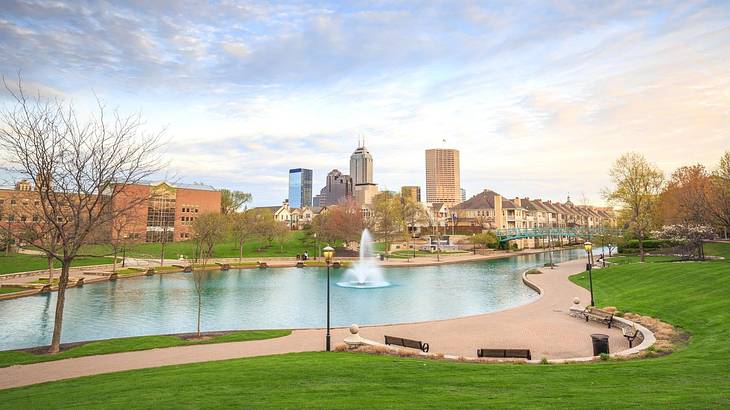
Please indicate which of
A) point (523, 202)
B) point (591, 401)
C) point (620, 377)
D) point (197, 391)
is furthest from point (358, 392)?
point (523, 202)

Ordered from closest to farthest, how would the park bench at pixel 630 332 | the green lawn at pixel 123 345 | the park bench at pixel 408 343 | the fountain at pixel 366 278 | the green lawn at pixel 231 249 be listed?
the park bench at pixel 408 343 < the green lawn at pixel 123 345 < the park bench at pixel 630 332 < the fountain at pixel 366 278 < the green lawn at pixel 231 249

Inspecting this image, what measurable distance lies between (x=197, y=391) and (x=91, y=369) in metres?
7.13

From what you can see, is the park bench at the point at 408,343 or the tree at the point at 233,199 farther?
the tree at the point at 233,199

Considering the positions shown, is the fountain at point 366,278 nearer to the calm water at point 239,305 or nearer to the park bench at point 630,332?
the calm water at point 239,305

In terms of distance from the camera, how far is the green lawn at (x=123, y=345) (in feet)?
51.1

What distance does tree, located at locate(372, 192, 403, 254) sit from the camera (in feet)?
269

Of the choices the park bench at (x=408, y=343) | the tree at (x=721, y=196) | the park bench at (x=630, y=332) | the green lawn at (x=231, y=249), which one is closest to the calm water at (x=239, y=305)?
the park bench at (x=408, y=343)

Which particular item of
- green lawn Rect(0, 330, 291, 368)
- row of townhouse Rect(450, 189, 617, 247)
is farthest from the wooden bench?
row of townhouse Rect(450, 189, 617, 247)

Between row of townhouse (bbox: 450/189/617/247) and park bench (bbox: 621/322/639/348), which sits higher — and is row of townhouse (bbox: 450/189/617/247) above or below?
above

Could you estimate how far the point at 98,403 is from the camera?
9.17m

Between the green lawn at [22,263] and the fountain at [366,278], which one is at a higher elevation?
the green lawn at [22,263]

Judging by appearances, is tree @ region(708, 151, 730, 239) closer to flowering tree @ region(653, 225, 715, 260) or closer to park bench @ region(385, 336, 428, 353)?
flowering tree @ region(653, 225, 715, 260)

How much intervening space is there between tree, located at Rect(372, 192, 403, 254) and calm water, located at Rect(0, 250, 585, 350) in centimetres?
3584

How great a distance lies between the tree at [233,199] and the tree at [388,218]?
41.1m
